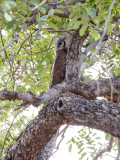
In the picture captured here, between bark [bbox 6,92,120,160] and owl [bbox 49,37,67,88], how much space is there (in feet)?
1.78

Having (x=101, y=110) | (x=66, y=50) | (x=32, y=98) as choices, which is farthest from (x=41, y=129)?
(x=66, y=50)

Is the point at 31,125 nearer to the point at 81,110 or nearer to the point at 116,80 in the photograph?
the point at 81,110

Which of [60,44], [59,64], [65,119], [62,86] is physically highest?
[60,44]

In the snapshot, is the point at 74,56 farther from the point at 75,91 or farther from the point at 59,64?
the point at 75,91

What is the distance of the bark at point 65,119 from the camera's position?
145 cm

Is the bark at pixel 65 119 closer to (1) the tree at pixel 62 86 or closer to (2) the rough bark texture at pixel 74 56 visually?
(1) the tree at pixel 62 86

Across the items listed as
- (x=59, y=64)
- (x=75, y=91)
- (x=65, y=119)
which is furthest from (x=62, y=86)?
(x=65, y=119)

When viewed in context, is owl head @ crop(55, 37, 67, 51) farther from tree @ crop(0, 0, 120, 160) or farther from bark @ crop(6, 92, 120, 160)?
bark @ crop(6, 92, 120, 160)

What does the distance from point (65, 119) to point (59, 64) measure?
0.85m

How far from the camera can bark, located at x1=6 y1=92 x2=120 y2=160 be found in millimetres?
1452

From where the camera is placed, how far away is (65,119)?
5.14ft

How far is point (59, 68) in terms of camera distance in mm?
2289

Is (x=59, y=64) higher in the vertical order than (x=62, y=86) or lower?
higher

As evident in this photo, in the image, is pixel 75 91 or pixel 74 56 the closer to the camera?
pixel 75 91
